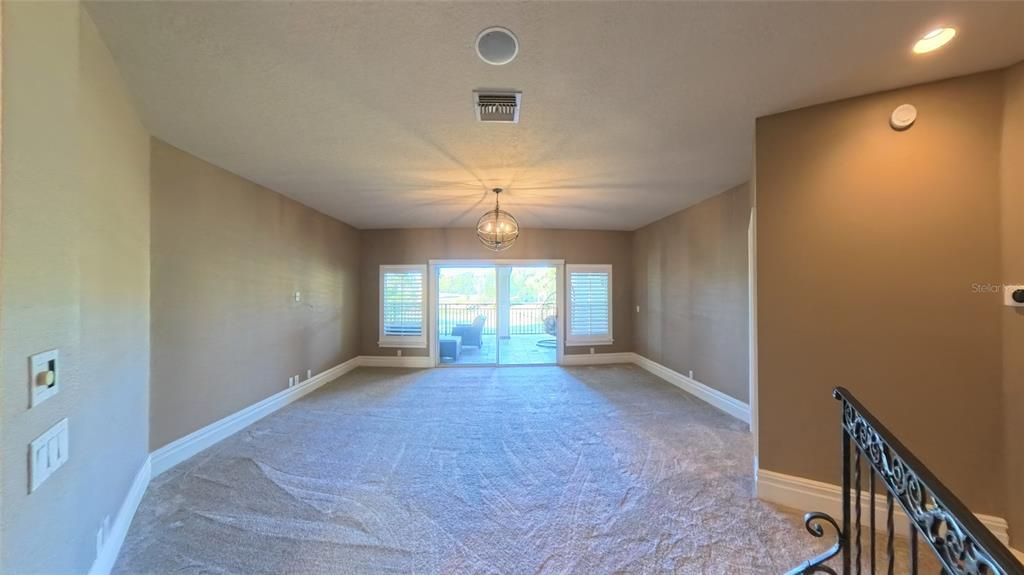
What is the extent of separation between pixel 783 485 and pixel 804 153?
2.13m

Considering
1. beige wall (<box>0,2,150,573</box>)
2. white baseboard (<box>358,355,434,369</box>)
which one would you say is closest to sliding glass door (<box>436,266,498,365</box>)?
white baseboard (<box>358,355,434,369</box>)

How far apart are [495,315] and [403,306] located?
171 centimetres

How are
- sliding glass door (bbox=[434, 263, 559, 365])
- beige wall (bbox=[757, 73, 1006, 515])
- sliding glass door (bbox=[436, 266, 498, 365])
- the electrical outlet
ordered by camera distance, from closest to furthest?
1. the electrical outlet
2. beige wall (bbox=[757, 73, 1006, 515])
3. sliding glass door (bbox=[434, 263, 559, 365])
4. sliding glass door (bbox=[436, 266, 498, 365])

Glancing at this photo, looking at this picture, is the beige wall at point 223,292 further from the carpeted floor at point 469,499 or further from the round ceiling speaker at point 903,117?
the round ceiling speaker at point 903,117

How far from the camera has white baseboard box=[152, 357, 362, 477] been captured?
2.56 metres

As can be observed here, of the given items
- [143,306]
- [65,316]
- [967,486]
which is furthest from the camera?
[143,306]

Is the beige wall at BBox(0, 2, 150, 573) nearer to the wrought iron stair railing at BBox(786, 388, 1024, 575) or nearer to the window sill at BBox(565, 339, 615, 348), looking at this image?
the wrought iron stair railing at BBox(786, 388, 1024, 575)

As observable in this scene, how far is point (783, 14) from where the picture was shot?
4.67 feet

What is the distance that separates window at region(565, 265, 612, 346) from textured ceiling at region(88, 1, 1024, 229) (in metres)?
3.28

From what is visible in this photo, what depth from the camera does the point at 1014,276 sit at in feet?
5.70

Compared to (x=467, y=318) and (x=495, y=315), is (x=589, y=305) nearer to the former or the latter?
(x=495, y=315)

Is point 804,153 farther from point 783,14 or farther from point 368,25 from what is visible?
point 368,25

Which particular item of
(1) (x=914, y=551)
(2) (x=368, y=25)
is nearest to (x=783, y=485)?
(1) (x=914, y=551)

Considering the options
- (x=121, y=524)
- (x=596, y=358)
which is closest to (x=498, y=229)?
(x=121, y=524)
